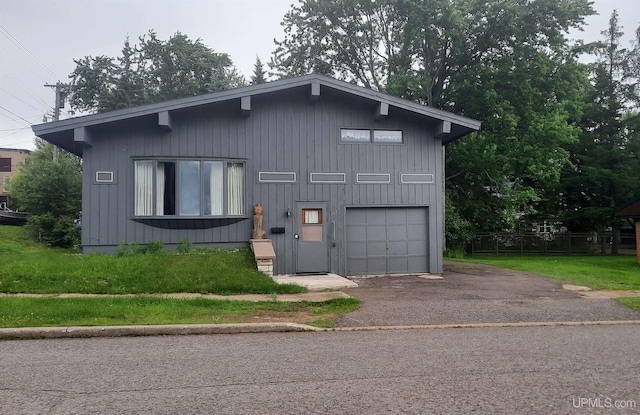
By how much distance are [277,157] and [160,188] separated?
11.1ft

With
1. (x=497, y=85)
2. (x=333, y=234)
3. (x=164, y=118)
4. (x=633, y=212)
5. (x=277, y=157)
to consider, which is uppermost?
(x=497, y=85)

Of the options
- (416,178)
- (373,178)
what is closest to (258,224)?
(373,178)

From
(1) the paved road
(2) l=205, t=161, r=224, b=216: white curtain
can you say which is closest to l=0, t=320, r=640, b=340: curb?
(1) the paved road

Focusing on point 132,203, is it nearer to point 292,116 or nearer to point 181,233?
point 181,233

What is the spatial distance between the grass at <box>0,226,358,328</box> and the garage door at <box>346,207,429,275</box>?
3403 mm

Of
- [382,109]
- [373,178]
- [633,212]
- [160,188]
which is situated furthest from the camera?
[633,212]

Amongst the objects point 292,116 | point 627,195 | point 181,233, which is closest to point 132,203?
point 181,233

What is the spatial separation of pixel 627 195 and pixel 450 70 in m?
15.7

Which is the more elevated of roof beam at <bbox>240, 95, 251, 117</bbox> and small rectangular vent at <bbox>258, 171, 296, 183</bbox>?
roof beam at <bbox>240, 95, 251, 117</bbox>

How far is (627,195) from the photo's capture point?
3219 cm

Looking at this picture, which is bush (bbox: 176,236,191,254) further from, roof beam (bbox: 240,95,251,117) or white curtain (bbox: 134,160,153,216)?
roof beam (bbox: 240,95,251,117)

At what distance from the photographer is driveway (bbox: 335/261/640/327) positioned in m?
8.30

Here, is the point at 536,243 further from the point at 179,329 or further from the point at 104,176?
the point at 179,329

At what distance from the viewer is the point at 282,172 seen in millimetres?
13773
